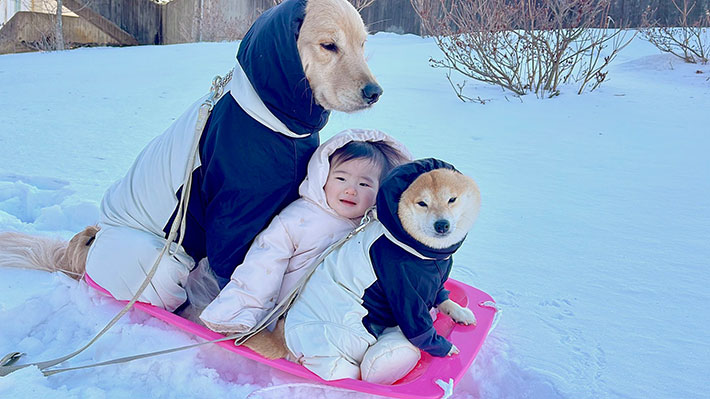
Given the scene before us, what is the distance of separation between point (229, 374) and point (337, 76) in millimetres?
1126

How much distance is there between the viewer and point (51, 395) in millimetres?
1785

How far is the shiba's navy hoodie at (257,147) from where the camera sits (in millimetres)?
2014

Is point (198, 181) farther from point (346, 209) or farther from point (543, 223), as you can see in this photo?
point (543, 223)

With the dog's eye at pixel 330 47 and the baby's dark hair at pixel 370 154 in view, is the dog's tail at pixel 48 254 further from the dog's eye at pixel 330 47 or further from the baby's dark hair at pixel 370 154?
the dog's eye at pixel 330 47

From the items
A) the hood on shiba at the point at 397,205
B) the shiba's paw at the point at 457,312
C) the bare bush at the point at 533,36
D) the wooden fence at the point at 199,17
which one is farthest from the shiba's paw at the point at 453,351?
the wooden fence at the point at 199,17

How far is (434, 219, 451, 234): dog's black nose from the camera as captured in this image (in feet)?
6.15

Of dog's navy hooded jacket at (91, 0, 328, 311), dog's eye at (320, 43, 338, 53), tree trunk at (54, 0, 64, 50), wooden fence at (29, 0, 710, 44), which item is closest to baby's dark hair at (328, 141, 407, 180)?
dog's navy hooded jacket at (91, 0, 328, 311)

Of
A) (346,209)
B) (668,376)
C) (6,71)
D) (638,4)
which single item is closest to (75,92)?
(6,71)

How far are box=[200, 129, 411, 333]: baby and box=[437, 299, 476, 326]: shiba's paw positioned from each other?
495mm

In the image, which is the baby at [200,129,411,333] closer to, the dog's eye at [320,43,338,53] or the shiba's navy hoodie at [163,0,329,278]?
the shiba's navy hoodie at [163,0,329,278]

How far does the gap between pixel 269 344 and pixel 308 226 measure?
455 mm

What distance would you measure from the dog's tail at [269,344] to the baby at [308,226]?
56 mm

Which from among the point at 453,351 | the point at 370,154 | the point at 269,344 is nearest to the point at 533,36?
the point at 370,154

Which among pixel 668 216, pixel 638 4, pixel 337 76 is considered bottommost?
pixel 668 216
